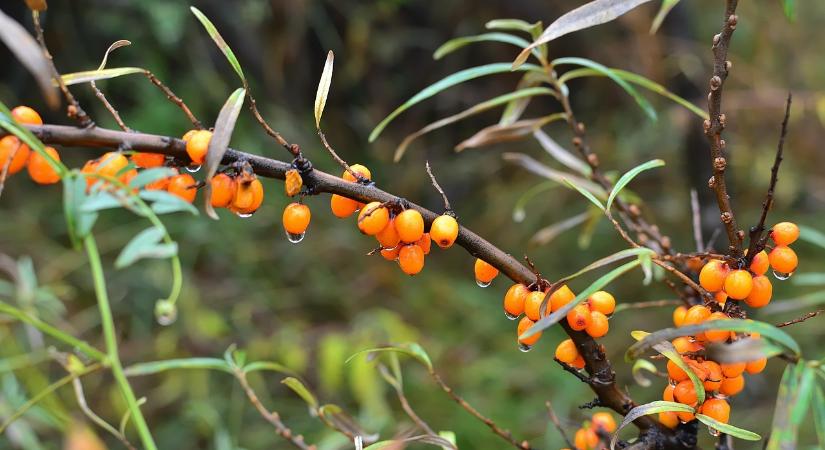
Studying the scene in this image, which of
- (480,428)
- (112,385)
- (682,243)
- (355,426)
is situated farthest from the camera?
(682,243)

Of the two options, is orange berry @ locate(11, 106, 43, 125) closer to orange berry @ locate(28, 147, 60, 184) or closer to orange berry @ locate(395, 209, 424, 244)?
orange berry @ locate(28, 147, 60, 184)

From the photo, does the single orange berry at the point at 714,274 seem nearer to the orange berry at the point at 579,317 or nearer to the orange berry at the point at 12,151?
the orange berry at the point at 579,317

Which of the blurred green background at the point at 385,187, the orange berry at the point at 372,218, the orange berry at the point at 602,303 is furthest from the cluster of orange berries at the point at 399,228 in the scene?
the blurred green background at the point at 385,187

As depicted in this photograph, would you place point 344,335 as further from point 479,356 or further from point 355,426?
point 355,426

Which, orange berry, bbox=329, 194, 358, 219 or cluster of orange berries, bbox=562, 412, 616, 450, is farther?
cluster of orange berries, bbox=562, 412, 616, 450

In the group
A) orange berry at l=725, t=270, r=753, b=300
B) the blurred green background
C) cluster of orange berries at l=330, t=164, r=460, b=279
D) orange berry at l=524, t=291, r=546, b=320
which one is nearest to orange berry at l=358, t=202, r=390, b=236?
cluster of orange berries at l=330, t=164, r=460, b=279

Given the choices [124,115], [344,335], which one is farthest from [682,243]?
[124,115]

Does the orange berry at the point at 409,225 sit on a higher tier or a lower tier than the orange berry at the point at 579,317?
higher
